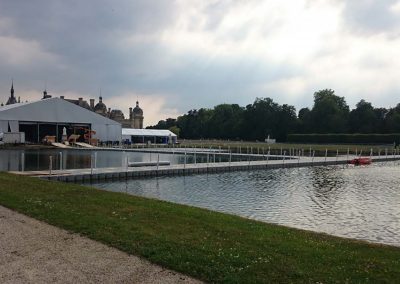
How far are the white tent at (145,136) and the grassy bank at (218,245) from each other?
6870 cm

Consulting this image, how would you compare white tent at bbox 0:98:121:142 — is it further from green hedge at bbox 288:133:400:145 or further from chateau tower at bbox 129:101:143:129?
chateau tower at bbox 129:101:143:129

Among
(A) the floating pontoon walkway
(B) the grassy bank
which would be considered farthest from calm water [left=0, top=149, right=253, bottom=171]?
(B) the grassy bank

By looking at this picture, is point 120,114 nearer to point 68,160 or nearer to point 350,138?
point 350,138

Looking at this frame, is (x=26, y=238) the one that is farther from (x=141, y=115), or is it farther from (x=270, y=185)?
(x=141, y=115)

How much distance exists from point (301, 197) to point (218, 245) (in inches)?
431

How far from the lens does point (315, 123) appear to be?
94562 mm

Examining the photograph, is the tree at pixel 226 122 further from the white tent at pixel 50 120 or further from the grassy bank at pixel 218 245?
the grassy bank at pixel 218 245

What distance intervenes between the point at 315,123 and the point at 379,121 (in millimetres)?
13243

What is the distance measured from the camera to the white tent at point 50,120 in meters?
60.2

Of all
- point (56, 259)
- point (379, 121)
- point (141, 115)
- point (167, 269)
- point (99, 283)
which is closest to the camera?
point (99, 283)

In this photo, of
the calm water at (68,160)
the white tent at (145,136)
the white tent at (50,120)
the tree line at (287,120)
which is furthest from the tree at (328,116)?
the calm water at (68,160)

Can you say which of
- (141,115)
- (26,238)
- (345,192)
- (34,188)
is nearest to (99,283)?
(26,238)

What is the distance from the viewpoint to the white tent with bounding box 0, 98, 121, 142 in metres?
60.2

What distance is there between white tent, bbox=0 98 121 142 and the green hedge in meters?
36.6
